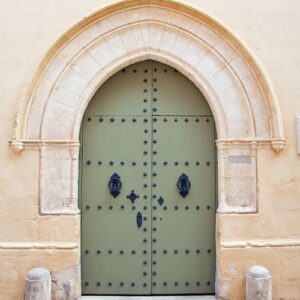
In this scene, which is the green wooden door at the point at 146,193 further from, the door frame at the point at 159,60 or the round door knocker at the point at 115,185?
the door frame at the point at 159,60

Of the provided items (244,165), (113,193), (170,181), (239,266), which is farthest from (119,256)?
(244,165)

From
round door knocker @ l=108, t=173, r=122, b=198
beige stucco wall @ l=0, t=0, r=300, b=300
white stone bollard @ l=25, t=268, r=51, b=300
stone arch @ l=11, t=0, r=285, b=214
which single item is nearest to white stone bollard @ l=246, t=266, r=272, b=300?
beige stucco wall @ l=0, t=0, r=300, b=300

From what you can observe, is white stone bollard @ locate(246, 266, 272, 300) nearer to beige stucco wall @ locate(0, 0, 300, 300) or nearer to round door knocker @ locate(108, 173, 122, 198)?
beige stucco wall @ locate(0, 0, 300, 300)

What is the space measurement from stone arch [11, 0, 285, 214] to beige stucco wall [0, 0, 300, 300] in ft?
0.41

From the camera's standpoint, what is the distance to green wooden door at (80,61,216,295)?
15.9 ft

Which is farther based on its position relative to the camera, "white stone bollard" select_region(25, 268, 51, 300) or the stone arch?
the stone arch

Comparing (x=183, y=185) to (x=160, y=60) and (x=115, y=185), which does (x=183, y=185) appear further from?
(x=160, y=60)

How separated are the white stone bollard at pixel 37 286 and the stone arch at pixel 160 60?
710 millimetres

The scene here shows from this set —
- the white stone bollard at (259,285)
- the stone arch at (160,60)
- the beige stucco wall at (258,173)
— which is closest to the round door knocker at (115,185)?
the stone arch at (160,60)

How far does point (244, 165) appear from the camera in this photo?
15.5ft

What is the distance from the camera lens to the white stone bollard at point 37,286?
428 centimetres

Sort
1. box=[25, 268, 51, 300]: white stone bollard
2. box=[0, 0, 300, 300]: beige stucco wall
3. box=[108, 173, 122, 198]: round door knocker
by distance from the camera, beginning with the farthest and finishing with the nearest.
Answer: box=[108, 173, 122, 198]: round door knocker < box=[0, 0, 300, 300]: beige stucco wall < box=[25, 268, 51, 300]: white stone bollard

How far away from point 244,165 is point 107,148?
1.67m

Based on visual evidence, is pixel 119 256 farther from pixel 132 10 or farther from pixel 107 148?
pixel 132 10
